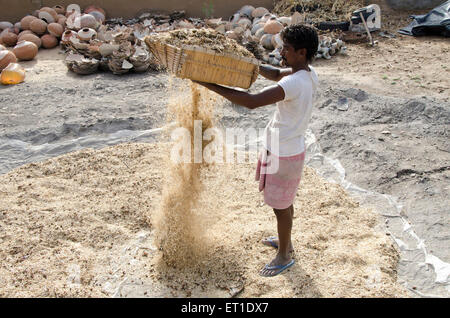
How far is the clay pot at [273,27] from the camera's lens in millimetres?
6715

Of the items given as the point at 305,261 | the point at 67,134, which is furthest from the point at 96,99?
the point at 305,261

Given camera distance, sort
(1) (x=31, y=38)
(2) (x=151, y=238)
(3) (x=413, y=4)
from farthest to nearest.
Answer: (3) (x=413, y=4) < (1) (x=31, y=38) < (2) (x=151, y=238)

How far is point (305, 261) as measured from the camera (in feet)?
8.39

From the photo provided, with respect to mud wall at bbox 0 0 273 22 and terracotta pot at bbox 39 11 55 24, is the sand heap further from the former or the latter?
mud wall at bbox 0 0 273 22

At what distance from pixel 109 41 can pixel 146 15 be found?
2109mm

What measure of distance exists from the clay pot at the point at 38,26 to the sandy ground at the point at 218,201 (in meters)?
2.44

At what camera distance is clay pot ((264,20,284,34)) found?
6.71m

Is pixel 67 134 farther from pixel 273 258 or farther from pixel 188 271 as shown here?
pixel 273 258

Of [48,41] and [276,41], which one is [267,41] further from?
[48,41]

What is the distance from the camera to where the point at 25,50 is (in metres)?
6.42

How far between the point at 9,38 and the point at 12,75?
7.00ft

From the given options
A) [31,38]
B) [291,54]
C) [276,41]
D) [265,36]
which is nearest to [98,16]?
[31,38]

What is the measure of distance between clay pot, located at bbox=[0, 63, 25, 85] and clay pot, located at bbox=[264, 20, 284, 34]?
3.81 metres

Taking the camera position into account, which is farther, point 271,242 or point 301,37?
point 271,242
